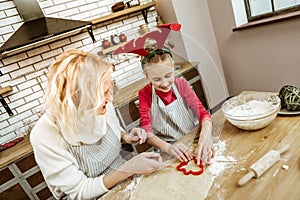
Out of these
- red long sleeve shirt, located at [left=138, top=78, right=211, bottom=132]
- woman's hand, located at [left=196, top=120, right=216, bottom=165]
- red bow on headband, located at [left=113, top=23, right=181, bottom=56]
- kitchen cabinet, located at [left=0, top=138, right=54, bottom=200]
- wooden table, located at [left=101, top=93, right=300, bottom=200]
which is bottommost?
kitchen cabinet, located at [left=0, top=138, right=54, bottom=200]

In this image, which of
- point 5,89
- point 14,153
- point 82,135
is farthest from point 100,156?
point 5,89

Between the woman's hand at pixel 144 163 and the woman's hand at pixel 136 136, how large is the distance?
0.18 ft

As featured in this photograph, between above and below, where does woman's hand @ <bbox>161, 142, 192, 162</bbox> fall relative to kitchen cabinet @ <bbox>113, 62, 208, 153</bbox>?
below

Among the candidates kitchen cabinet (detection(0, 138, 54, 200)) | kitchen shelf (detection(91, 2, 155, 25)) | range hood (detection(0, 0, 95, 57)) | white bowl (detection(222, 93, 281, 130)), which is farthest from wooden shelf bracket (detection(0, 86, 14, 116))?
white bowl (detection(222, 93, 281, 130))

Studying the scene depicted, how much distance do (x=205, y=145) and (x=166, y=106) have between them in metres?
0.23

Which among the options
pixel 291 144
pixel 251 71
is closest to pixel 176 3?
pixel 251 71

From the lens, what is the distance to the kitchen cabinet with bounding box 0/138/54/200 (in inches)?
61.1

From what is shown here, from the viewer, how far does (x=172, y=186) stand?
701 millimetres

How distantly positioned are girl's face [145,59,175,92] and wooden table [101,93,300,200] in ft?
0.91

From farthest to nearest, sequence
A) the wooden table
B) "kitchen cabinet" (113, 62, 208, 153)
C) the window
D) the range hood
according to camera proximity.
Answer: the window → the range hood → "kitchen cabinet" (113, 62, 208, 153) → the wooden table

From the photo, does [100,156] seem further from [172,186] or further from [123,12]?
[123,12]

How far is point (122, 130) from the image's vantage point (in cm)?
83

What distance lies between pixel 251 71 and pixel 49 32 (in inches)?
81.9

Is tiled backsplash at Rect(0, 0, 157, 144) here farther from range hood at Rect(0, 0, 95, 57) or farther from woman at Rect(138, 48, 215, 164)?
woman at Rect(138, 48, 215, 164)
